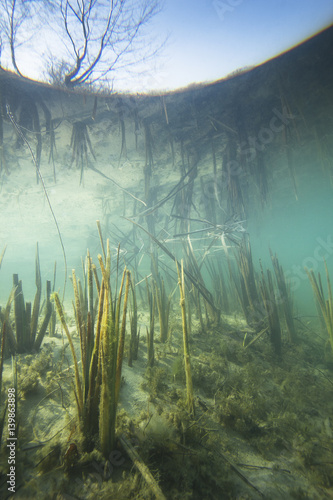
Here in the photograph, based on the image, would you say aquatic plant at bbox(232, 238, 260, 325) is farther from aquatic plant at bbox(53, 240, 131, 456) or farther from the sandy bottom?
aquatic plant at bbox(53, 240, 131, 456)

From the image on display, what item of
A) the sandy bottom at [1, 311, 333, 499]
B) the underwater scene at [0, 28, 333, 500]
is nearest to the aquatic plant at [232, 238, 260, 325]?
the underwater scene at [0, 28, 333, 500]

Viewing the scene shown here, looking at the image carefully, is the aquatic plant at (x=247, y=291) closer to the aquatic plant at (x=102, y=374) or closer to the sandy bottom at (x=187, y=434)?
the sandy bottom at (x=187, y=434)

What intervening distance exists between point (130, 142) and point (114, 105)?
1606mm

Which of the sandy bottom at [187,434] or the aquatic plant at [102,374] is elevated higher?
the aquatic plant at [102,374]

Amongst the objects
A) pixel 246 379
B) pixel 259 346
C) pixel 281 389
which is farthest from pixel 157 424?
pixel 259 346

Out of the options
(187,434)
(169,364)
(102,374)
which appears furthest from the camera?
(169,364)

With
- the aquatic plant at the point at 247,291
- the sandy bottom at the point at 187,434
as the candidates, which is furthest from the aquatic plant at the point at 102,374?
the aquatic plant at the point at 247,291

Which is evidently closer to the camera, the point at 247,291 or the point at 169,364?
the point at 169,364

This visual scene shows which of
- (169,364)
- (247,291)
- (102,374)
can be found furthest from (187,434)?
(247,291)

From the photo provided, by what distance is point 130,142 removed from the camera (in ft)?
22.9

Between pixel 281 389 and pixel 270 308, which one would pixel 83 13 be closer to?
pixel 270 308

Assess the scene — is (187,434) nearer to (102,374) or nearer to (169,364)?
(102,374)

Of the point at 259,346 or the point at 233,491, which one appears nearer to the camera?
the point at 233,491

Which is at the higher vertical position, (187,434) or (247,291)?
(247,291)
